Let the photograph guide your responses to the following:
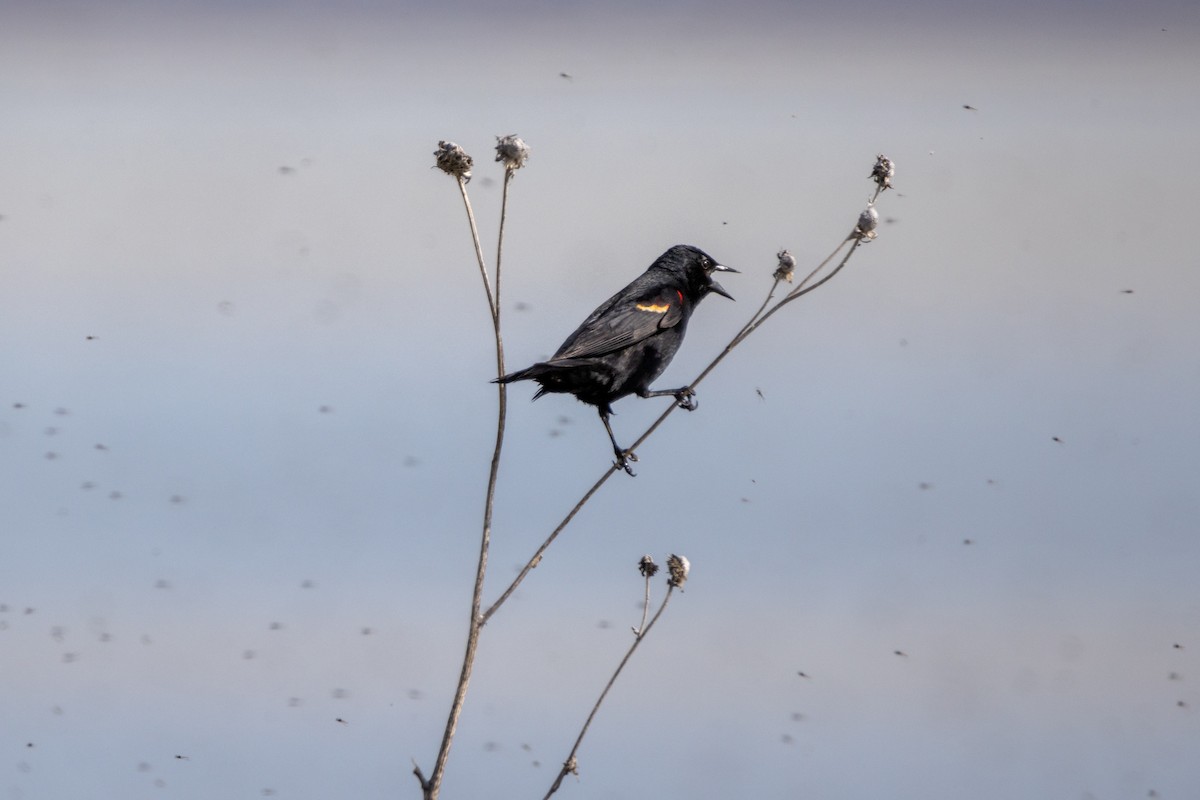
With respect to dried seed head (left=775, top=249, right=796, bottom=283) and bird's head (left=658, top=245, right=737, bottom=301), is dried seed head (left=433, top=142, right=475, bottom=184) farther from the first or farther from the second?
bird's head (left=658, top=245, right=737, bottom=301)

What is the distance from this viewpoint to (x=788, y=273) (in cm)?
642

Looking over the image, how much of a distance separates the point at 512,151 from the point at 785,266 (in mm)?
1514

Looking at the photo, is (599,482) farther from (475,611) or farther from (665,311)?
(665,311)

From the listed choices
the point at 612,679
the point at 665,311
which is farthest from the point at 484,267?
the point at 665,311

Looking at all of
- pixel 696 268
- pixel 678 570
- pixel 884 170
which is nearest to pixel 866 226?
pixel 884 170

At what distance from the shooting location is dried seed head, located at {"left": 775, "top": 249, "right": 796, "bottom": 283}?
252 inches

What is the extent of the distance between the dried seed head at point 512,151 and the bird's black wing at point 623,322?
91.4 inches

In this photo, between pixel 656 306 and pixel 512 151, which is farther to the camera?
pixel 656 306

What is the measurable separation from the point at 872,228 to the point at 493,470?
2.35 m

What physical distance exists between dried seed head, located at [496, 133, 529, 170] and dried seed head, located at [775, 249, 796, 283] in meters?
1.42

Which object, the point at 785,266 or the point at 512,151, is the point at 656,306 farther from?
the point at 512,151

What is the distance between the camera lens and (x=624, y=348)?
8406mm

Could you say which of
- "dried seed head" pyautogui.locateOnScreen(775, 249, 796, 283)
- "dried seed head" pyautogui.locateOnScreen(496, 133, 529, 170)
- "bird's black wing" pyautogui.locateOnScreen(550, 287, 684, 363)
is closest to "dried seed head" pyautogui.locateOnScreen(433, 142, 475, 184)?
"dried seed head" pyautogui.locateOnScreen(496, 133, 529, 170)

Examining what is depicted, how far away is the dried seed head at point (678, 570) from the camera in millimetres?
6258
